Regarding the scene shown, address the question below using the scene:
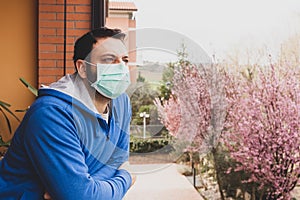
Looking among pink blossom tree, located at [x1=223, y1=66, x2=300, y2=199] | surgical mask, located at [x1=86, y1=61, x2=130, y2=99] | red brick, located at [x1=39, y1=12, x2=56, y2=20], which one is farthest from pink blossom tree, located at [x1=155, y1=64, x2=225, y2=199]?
surgical mask, located at [x1=86, y1=61, x2=130, y2=99]

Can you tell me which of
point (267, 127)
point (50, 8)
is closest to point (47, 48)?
point (50, 8)

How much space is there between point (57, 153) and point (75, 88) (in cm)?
19

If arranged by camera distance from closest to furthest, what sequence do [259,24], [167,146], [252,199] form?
[167,146] < [259,24] < [252,199]

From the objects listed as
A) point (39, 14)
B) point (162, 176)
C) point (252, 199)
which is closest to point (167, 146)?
point (162, 176)

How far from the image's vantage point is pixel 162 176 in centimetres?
269

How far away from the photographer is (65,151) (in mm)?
1083

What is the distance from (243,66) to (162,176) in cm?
81

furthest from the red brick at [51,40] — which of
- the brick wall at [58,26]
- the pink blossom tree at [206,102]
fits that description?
the pink blossom tree at [206,102]

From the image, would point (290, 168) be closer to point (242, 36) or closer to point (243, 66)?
point (243, 66)

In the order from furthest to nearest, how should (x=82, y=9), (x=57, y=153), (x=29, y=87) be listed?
(x=82, y=9), (x=29, y=87), (x=57, y=153)

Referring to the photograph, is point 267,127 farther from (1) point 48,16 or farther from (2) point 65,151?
(2) point 65,151

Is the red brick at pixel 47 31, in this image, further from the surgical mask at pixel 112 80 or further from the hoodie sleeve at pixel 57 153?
the hoodie sleeve at pixel 57 153

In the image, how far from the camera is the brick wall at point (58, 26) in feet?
9.12

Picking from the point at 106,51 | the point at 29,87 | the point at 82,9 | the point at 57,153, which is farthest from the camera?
the point at 82,9
